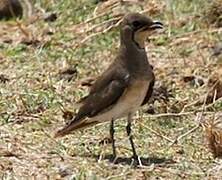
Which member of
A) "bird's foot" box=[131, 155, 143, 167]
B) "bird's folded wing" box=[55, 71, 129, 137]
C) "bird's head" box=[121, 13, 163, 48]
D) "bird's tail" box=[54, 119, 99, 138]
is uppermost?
"bird's head" box=[121, 13, 163, 48]

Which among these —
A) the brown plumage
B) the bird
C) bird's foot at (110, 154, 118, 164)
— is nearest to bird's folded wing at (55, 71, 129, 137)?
the bird

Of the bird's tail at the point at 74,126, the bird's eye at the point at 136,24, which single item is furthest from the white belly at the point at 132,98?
the bird's eye at the point at 136,24

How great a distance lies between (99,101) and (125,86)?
239 mm

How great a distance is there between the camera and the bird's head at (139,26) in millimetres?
7073

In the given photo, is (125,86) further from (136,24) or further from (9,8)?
(9,8)

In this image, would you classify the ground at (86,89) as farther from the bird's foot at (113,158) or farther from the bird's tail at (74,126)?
the bird's tail at (74,126)

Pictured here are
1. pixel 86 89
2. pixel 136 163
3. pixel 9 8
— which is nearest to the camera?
pixel 136 163

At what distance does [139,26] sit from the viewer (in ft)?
23.4

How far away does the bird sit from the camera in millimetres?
6992

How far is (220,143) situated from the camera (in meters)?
7.05

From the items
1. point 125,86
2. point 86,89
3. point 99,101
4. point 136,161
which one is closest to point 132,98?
point 125,86

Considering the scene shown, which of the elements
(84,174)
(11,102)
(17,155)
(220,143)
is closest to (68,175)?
(84,174)

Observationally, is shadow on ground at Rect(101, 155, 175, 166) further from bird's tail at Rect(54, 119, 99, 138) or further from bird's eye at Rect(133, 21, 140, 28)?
bird's eye at Rect(133, 21, 140, 28)

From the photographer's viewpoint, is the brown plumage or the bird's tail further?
the brown plumage
